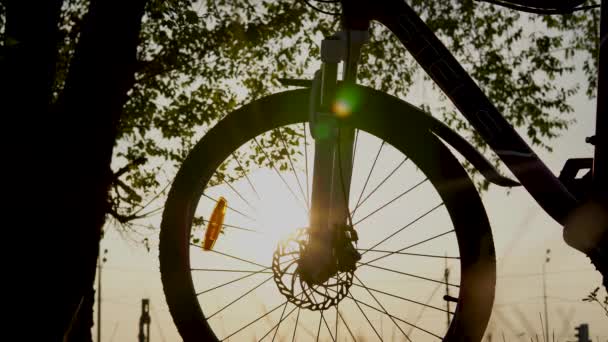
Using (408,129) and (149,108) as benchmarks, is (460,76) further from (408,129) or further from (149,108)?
(149,108)

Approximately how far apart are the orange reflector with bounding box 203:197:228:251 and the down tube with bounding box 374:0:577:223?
36.9 inches

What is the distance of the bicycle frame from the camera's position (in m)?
2.94

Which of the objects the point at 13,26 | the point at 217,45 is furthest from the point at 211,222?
the point at 217,45

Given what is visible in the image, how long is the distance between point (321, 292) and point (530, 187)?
2.93 ft

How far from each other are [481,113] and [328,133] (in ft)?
1.99

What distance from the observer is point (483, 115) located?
9.72ft

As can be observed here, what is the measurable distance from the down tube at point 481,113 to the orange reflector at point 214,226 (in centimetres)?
94

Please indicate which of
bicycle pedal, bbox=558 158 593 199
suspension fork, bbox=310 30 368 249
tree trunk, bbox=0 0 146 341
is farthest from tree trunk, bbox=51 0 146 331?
bicycle pedal, bbox=558 158 593 199

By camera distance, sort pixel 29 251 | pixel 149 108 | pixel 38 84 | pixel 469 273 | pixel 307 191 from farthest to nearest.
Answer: pixel 149 108, pixel 38 84, pixel 29 251, pixel 307 191, pixel 469 273

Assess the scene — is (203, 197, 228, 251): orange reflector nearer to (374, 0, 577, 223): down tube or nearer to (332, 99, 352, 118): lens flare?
(332, 99, 352, 118): lens flare

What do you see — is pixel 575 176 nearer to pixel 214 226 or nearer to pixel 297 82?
pixel 297 82

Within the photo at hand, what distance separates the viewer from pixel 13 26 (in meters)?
6.78

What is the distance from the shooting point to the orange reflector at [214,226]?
9.48 ft

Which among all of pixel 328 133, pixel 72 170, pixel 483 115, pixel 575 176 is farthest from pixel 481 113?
pixel 72 170
